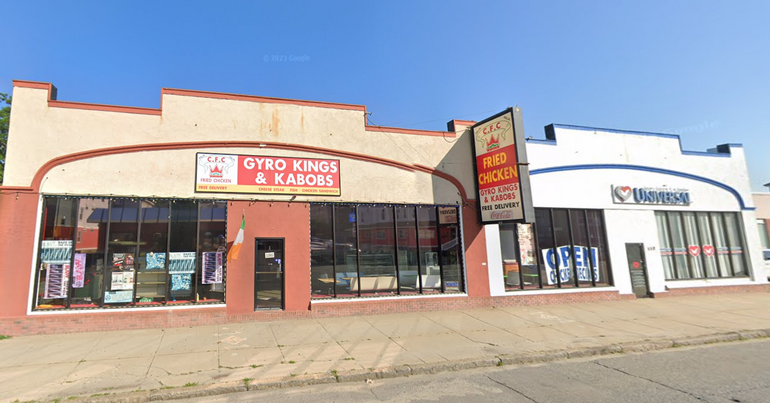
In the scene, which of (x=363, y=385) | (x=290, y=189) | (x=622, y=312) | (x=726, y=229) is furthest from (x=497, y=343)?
(x=726, y=229)

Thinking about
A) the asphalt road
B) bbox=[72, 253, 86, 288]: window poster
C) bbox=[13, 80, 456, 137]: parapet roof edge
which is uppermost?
bbox=[13, 80, 456, 137]: parapet roof edge

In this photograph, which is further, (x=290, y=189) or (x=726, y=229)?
(x=726, y=229)

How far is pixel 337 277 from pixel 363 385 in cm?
595

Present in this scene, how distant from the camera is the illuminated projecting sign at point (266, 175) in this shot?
1151cm

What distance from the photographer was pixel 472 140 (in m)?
14.6

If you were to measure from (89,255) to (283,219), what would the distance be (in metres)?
5.10

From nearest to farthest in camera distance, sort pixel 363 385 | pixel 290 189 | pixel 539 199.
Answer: pixel 363 385, pixel 290 189, pixel 539 199

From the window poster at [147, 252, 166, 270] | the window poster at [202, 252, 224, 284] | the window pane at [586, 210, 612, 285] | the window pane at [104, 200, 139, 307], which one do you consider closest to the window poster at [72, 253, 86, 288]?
the window pane at [104, 200, 139, 307]

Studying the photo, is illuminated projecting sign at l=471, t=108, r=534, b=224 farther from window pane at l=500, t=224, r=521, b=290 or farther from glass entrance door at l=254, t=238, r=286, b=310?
glass entrance door at l=254, t=238, r=286, b=310

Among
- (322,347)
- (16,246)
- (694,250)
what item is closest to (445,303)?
(322,347)

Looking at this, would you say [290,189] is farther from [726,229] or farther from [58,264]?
[726,229]

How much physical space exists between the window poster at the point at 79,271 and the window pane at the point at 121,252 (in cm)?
56

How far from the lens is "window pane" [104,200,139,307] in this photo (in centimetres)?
1051

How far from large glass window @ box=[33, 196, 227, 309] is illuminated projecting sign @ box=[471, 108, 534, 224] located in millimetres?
8669
